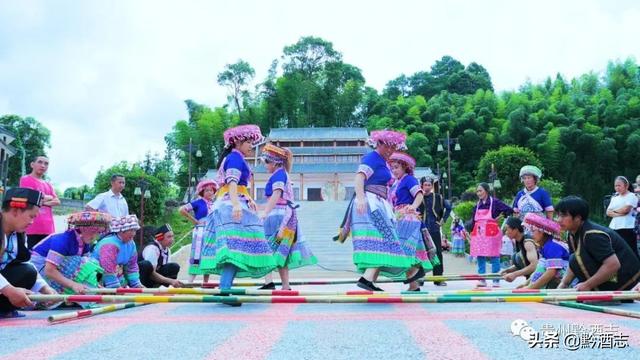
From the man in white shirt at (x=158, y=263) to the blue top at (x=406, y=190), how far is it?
287 centimetres

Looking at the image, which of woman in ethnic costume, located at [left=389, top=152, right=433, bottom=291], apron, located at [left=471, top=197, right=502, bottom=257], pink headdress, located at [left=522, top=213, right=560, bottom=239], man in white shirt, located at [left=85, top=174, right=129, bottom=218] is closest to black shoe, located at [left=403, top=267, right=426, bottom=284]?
woman in ethnic costume, located at [left=389, top=152, right=433, bottom=291]

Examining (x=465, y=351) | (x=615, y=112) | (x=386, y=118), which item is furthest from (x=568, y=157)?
(x=465, y=351)

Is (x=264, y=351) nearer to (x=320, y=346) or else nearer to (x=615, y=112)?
(x=320, y=346)

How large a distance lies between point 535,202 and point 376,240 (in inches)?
139

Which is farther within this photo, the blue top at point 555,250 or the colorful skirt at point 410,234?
the colorful skirt at point 410,234

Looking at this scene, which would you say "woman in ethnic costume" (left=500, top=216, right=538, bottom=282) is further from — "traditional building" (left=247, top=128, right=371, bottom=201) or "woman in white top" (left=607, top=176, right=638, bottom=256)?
"traditional building" (left=247, top=128, right=371, bottom=201)

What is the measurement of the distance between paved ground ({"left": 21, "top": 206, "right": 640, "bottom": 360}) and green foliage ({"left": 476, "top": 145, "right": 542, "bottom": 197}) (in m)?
32.7

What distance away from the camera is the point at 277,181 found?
673 centimetres

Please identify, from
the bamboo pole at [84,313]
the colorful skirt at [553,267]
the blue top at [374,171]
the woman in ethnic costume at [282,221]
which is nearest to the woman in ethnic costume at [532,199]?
the colorful skirt at [553,267]

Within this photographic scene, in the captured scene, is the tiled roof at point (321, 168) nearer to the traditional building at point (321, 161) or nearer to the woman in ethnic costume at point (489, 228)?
the traditional building at point (321, 161)

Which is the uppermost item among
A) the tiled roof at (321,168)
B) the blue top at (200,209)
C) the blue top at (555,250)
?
the tiled roof at (321,168)

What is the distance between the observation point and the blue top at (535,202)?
834 centimetres

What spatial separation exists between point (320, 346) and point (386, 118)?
58.6 meters

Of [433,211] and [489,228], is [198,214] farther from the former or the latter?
[489,228]
